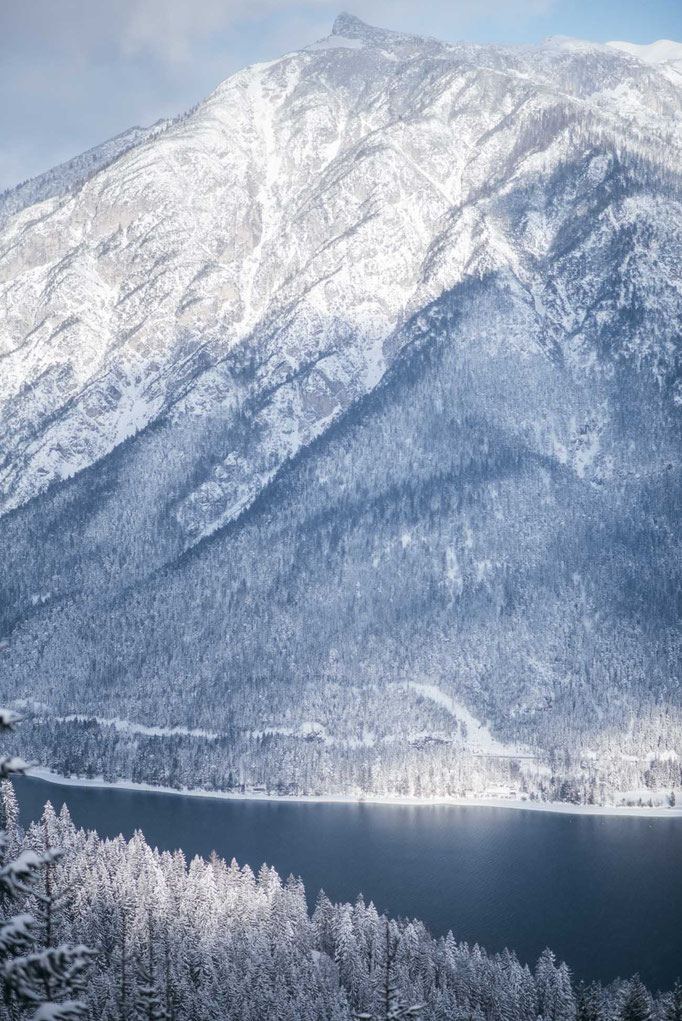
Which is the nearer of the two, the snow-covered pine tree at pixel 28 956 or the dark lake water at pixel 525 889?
the snow-covered pine tree at pixel 28 956

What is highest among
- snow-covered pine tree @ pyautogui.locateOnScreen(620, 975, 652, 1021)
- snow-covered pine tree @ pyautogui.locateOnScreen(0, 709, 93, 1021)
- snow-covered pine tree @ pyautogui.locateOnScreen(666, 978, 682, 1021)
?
snow-covered pine tree @ pyautogui.locateOnScreen(0, 709, 93, 1021)

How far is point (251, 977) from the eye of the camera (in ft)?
346

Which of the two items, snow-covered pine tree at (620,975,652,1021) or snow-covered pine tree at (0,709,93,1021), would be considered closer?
snow-covered pine tree at (0,709,93,1021)

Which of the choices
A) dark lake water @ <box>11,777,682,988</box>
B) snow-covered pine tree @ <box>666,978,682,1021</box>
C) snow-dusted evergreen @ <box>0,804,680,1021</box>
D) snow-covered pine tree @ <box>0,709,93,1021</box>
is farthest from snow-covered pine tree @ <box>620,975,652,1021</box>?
snow-covered pine tree @ <box>0,709,93,1021</box>

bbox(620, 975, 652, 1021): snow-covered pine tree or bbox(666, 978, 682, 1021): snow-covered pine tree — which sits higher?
bbox(620, 975, 652, 1021): snow-covered pine tree

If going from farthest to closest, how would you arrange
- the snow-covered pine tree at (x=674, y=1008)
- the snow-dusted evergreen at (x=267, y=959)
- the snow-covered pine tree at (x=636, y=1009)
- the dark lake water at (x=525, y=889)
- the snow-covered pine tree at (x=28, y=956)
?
the dark lake water at (x=525, y=889) → the snow-dusted evergreen at (x=267, y=959) → the snow-covered pine tree at (x=674, y=1008) → the snow-covered pine tree at (x=636, y=1009) → the snow-covered pine tree at (x=28, y=956)

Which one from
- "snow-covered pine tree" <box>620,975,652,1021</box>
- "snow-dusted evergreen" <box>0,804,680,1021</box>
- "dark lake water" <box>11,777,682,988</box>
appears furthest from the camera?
"dark lake water" <box>11,777,682,988</box>

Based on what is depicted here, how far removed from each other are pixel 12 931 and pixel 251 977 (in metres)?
92.6

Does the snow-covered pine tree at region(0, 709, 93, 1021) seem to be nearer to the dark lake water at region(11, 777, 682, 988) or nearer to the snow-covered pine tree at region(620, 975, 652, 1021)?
the snow-covered pine tree at region(620, 975, 652, 1021)

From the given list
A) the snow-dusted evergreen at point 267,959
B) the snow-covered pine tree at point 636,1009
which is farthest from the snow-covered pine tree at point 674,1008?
the snow-covered pine tree at point 636,1009

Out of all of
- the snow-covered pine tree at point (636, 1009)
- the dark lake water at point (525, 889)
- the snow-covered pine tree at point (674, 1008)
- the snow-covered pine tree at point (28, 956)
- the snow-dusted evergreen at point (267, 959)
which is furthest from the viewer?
the dark lake water at point (525, 889)

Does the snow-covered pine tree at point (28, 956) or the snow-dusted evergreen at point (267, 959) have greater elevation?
the snow-covered pine tree at point (28, 956)

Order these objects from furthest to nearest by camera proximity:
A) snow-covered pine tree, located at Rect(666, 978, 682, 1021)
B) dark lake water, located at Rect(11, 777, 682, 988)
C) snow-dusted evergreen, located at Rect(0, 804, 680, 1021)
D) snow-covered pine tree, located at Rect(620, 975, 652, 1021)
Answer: dark lake water, located at Rect(11, 777, 682, 988) → snow-dusted evergreen, located at Rect(0, 804, 680, 1021) → snow-covered pine tree, located at Rect(666, 978, 682, 1021) → snow-covered pine tree, located at Rect(620, 975, 652, 1021)

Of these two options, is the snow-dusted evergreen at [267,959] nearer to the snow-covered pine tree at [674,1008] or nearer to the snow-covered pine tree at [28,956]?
the snow-covered pine tree at [674,1008]
